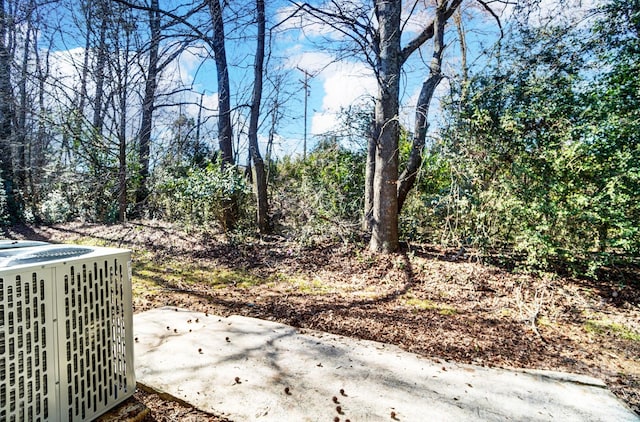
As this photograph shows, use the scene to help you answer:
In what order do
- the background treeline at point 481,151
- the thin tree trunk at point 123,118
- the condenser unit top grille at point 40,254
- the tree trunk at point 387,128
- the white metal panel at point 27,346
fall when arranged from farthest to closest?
the thin tree trunk at point 123,118 → the tree trunk at point 387,128 → the background treeline at point 481,151 → the condenser unit top grille at point 40,254 → the white metal panel at point 27,346

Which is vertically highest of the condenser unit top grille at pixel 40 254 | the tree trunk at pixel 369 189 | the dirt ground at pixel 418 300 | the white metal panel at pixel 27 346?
the tree trunk at pixel 369 189

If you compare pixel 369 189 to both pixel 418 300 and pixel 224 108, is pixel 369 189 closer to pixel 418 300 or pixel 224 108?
pixel 418 300

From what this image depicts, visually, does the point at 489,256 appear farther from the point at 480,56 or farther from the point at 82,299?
the point at 82,299

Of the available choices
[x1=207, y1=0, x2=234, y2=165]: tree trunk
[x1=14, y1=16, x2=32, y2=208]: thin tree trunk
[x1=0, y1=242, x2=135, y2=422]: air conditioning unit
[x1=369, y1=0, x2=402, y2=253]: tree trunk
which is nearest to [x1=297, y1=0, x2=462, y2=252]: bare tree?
[x1=369, y1=0, x2=402, y2=253]: tree trunk

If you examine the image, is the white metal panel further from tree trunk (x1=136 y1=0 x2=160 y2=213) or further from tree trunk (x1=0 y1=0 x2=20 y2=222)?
tree trunk (x1=0 y1=0 x2=20 y2=222)

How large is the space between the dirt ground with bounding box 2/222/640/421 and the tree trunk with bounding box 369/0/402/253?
15.9 inches

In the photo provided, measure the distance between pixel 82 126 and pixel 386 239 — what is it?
6667mm

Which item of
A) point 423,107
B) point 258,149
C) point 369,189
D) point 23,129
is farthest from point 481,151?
point 23,129

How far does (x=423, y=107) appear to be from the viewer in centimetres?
503

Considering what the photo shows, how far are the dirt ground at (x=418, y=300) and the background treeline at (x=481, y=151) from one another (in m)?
0.40

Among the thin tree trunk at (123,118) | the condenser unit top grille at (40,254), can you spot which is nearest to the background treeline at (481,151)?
the thin tree trunk at (123,118)

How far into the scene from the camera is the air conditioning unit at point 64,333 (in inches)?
44.9

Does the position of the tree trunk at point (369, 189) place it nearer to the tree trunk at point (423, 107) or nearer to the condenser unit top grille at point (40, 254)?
the tree trunk at point (423, 107)

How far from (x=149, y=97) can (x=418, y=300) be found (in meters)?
5.65
